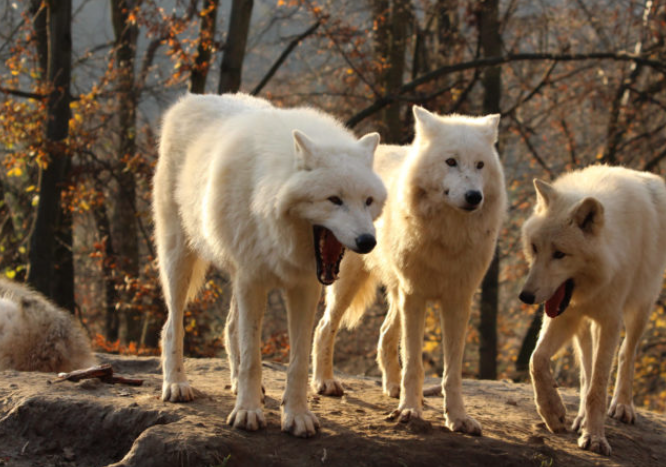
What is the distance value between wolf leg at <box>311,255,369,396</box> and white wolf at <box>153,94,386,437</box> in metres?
0.69

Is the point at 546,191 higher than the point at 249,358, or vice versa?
the point at 546,191

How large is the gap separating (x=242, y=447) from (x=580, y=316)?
2549mm

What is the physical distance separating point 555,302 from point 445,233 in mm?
985

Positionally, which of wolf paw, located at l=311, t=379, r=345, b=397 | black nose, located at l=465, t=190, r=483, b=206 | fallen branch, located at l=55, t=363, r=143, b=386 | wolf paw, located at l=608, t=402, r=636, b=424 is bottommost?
fallen branch, located at l=55, t=363, r=143, b=386

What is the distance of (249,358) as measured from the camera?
14.7ft

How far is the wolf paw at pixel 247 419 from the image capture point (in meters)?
4.38

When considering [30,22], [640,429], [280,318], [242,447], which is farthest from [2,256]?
[640,429]

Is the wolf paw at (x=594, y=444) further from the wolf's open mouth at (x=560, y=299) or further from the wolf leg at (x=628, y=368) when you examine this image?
the wolf leg at (x=628, y=368)

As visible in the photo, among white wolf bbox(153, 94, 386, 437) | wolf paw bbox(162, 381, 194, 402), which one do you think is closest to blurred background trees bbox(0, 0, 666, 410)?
white wolf bbox(153, 94, 386, 437)

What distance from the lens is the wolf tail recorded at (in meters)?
6.03

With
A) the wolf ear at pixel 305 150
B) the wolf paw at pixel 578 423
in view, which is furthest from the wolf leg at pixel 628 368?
the wolf ear at pixel 305 150

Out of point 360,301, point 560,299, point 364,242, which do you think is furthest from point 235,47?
point 364,242

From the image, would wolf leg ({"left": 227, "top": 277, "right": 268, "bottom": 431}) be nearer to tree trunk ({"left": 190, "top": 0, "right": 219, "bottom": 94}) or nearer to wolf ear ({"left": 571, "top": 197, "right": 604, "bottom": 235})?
wolf ear ({"left": 571, "top": 197, "right": 604, "bottom": 235})

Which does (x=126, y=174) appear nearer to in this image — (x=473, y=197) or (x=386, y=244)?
(x=386, y=244)
